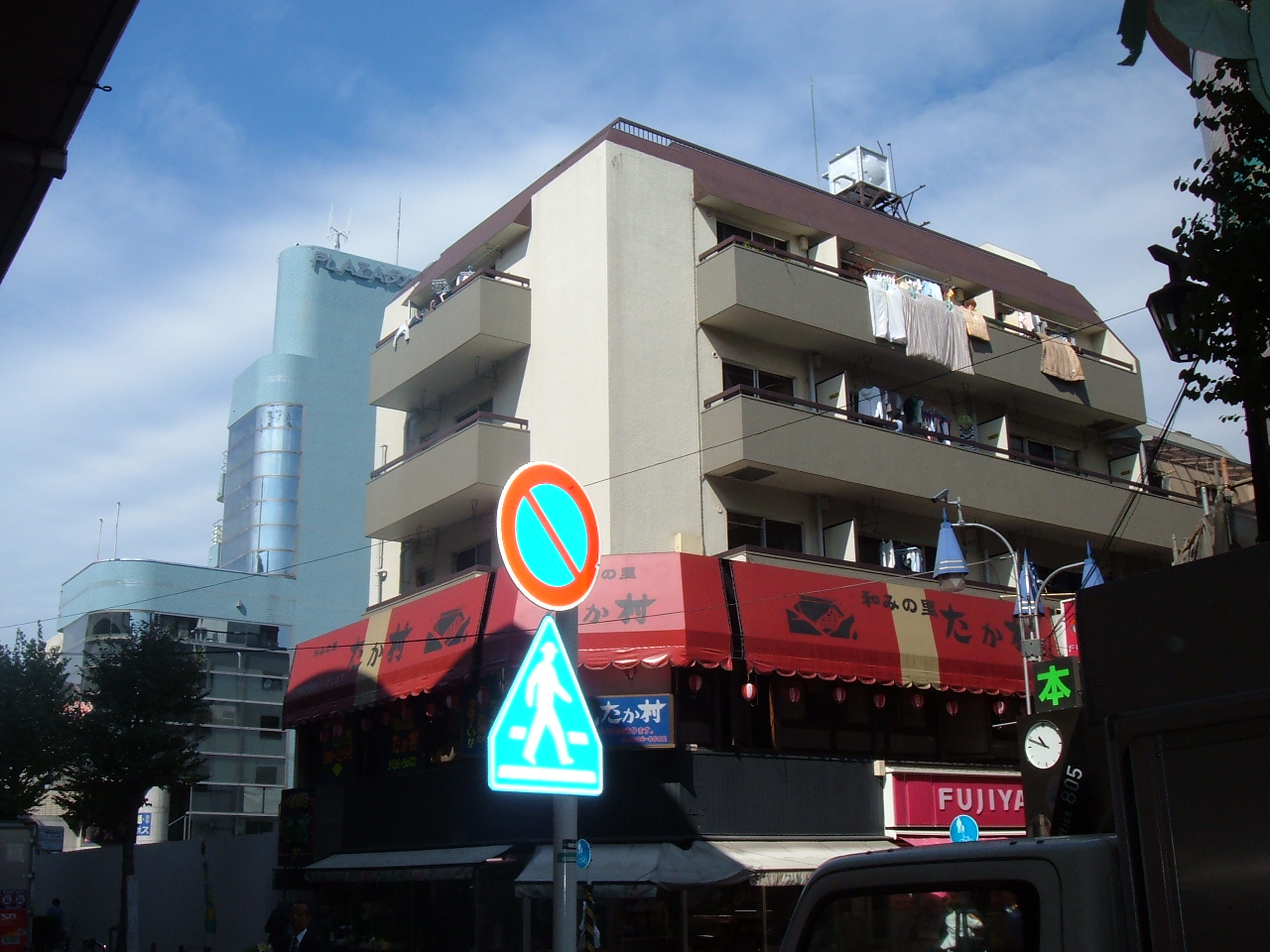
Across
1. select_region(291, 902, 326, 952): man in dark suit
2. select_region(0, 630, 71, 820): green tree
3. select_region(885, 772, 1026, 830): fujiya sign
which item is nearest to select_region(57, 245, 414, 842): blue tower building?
select_region(0, 630, 71, 820): green tree

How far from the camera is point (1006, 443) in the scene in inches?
1008

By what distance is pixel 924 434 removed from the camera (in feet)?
77.5

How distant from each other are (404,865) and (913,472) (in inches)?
464

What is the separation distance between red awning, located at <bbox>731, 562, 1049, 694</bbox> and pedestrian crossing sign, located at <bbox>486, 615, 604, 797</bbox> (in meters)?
11.4

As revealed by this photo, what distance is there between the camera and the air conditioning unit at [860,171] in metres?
29.6

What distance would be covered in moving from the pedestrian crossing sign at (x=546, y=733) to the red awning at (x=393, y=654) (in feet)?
40.6

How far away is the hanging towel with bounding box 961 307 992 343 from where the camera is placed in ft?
82.1

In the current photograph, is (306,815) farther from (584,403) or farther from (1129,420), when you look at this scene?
(1129,420)

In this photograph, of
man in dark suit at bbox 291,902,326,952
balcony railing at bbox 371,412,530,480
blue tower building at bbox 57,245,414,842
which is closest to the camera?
man in dark suit at bbox 291,902,326,952

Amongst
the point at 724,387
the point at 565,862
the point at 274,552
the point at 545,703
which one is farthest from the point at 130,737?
the point at 274,552

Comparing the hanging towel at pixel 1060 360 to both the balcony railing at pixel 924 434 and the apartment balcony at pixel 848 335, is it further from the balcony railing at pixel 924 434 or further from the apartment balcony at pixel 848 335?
the balcony railing at pixel 924 434

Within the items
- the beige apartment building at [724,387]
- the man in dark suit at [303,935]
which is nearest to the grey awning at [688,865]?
the beige apartment building at [724,387]

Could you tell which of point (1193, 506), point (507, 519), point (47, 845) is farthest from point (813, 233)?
point (47, 845)

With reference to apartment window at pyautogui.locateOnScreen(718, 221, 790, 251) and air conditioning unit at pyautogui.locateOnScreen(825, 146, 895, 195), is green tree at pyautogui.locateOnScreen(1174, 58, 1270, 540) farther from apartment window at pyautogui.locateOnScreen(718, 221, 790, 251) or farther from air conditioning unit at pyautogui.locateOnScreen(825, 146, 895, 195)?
air conditioning unit at pyautogui.locateOnScreen(825, 146, 895, 195)
